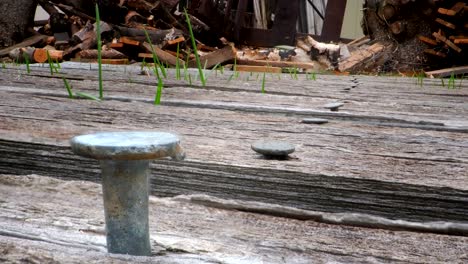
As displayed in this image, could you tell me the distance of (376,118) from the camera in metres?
1.47

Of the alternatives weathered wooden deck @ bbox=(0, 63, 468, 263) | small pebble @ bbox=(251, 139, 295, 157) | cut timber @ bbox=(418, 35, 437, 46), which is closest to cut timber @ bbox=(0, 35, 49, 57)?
cut timber @ bbox=(418, 35, 437, 46)

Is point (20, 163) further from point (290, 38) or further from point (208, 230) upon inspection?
point (290, 38)

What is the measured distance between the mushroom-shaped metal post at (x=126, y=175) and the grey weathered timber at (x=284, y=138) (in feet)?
0.90

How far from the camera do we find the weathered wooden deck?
0.68 meters

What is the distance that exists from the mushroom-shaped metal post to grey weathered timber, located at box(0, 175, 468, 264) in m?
0.02

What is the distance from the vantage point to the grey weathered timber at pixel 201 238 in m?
0.57

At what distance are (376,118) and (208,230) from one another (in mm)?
881

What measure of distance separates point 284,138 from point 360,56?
6.13 m

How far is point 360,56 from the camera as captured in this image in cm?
703

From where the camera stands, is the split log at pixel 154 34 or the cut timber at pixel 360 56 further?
the cut timber at pixel 360 56

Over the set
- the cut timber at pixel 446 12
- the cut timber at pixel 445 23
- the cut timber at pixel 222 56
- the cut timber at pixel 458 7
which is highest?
the cut timber at pixel 458 7

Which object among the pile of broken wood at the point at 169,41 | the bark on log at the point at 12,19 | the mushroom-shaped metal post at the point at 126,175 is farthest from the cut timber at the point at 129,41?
the mushroom-shaped metal post at the point at 126,175

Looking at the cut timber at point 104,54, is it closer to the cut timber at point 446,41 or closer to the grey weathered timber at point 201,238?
the cut timber at point 446,41

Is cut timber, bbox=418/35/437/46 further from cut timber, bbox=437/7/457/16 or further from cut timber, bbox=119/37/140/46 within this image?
cut timber, bbox=119/37/140/46
